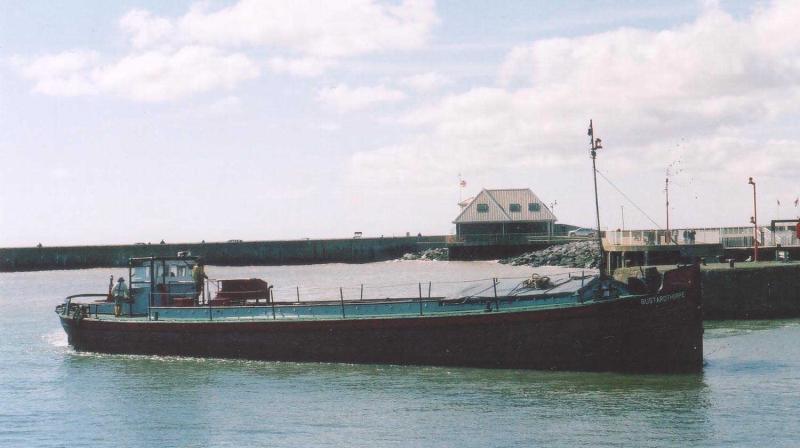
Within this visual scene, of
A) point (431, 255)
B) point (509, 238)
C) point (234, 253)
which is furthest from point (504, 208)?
point (234, 253)

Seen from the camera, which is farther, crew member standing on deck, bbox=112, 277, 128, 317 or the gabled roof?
the gabled roof

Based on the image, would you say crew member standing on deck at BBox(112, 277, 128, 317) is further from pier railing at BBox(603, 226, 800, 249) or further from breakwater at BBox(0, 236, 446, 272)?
breakwater at BBox(0, 236, 446, 272)

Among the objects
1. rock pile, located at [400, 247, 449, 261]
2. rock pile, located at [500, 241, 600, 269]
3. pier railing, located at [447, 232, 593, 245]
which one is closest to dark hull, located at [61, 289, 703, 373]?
rock pile, located at [500, 241, 600, 269]

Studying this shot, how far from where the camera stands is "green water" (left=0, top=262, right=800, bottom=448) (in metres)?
18.9

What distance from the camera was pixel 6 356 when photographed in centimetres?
3344

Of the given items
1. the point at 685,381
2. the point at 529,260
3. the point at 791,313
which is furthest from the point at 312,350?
the point at 529,260

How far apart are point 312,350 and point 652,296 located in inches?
402

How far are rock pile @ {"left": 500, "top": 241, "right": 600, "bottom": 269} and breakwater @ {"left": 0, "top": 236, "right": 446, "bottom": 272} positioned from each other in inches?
849

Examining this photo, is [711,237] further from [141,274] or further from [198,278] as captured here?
[141,274]

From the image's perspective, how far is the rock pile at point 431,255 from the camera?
101 meters

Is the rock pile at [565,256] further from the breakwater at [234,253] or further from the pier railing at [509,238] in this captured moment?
the breakwater at [234,253]

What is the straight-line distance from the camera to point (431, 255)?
10256 centimetres

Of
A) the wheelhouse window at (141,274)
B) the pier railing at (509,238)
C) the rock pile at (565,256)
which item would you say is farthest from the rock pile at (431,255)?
the wheelhouse window at (141,274)

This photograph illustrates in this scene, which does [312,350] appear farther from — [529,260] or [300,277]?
[529,260]
